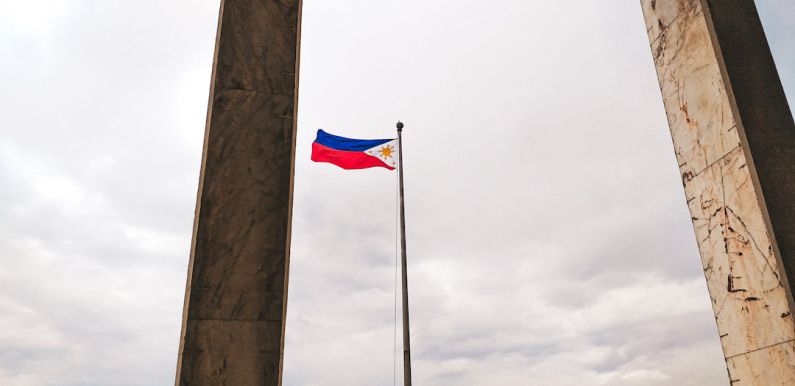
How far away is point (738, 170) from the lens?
21.4ft

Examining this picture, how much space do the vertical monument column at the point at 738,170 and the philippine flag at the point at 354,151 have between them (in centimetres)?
855

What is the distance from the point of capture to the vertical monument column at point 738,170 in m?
6.03

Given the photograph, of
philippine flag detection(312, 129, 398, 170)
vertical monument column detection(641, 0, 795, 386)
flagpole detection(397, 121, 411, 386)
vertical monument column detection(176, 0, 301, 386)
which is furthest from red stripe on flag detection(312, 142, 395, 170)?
vertical monument column detection(176, 0, 301, 386)

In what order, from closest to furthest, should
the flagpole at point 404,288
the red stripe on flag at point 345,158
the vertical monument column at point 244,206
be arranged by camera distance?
the vertical monument column at point 244,206 → the flagpole at point 404,288 → the red stripe on flag at point 345,158

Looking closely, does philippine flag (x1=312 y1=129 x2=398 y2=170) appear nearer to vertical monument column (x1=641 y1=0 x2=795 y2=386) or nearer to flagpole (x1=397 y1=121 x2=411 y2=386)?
flagpole (x1=397 y1=121 x2=411 y2=386)

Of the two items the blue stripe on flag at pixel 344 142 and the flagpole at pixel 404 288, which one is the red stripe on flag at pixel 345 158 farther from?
the flagpole at pixel 404 288

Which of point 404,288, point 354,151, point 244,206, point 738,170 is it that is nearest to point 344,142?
point 354,151

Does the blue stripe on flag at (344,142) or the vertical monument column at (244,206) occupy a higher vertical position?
the blue stripe on flag at (344,142)

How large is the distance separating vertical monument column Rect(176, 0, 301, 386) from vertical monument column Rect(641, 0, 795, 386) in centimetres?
507

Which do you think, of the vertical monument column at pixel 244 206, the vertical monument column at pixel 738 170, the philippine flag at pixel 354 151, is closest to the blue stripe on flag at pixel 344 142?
the philippine flag at pixel 354 151

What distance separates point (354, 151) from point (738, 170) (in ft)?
32.6

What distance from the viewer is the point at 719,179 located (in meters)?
6.85

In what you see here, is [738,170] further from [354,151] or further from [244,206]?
[354,151]

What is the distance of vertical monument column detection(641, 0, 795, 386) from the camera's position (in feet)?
19.8
